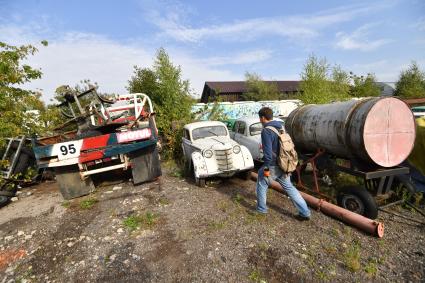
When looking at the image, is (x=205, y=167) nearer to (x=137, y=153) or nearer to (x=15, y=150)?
(x=137, y=153)

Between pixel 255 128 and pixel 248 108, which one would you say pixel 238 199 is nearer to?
pixel 255 128

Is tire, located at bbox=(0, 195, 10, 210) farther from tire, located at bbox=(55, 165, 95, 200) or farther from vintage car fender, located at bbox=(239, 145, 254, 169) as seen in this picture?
vintage car fender, located at bbox=(239, 145, 254, 169)

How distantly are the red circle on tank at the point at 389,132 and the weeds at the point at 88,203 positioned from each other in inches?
214

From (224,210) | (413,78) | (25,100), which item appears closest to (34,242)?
(224,210)

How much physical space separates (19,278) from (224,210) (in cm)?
314

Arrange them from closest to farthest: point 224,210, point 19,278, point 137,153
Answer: point 19,278, point 224,210, point 137,153

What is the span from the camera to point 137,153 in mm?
5965

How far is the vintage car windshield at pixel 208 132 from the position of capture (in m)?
7.46

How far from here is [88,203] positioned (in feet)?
17.8

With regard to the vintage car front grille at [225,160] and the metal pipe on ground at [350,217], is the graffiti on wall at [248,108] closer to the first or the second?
the vintage car front grille at [225,160]

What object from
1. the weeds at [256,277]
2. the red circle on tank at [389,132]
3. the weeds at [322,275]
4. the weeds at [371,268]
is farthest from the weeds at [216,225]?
the red circle on tank at [389,132]

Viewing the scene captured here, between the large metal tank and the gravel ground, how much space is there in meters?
1.13

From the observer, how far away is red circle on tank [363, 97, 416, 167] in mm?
4023

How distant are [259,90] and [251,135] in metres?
24.8
